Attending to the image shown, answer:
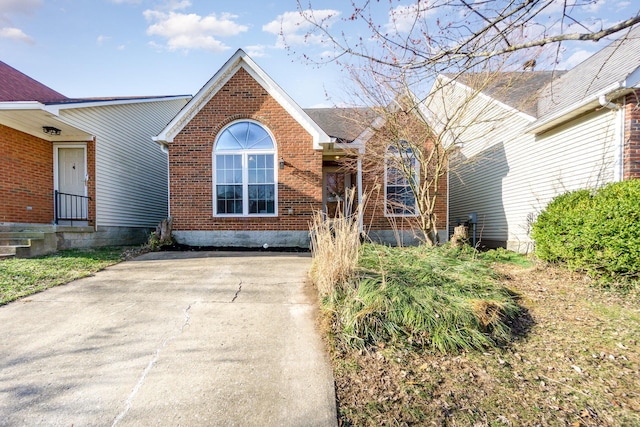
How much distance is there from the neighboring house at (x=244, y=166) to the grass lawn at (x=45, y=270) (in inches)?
93.5

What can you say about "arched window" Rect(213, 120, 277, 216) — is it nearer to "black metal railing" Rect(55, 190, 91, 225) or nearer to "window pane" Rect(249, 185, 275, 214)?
"window pane" Rect(249, 185, 275, 214)

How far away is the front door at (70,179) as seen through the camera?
9830 mm

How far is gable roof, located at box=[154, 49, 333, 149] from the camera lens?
29.6 ft

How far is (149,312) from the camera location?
167 inches

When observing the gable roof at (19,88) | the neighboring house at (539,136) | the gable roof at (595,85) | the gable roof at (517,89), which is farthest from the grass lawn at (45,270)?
the gable roof at (517,89)

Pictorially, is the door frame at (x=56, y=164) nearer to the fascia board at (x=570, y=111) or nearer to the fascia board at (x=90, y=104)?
the fascia board at (x=90, y=104)

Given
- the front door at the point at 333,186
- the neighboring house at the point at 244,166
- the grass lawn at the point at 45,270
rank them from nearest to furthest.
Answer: the grass lawn at the point at 45,270, the neighboring house at the point at 244,166, the front door at the point at 333,186

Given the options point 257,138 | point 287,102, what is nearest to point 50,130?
point 257,138

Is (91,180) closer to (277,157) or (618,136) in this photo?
(277,157)

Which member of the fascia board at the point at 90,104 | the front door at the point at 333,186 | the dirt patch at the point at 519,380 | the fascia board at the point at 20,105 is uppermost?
the fascia board at the point at 90,104

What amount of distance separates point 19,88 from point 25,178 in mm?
3256

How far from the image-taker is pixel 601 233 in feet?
16.2

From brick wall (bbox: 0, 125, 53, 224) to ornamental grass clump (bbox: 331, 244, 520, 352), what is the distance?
9543 millimetres

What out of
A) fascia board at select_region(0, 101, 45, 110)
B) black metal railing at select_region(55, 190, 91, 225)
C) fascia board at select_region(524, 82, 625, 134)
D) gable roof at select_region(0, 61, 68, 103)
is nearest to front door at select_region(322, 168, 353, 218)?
fascia board at select_region(524, 82, 625, 134)
